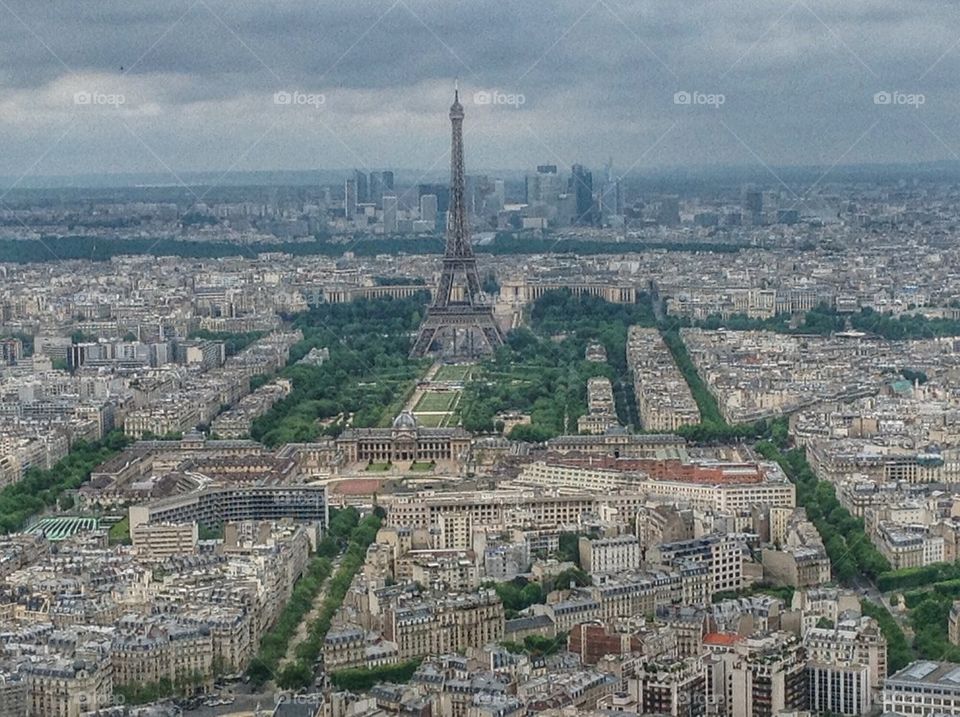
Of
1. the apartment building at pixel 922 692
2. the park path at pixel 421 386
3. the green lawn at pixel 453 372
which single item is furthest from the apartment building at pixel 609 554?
the green lawn at pixel 453 372

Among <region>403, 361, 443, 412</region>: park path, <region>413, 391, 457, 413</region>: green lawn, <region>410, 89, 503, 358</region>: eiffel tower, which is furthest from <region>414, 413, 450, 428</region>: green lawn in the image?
<region>410, 89, 503, 358</region>: eiffel tower

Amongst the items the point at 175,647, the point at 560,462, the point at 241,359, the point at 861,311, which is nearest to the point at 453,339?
the point at 241,359

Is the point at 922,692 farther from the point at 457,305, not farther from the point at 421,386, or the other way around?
the point at 457,305

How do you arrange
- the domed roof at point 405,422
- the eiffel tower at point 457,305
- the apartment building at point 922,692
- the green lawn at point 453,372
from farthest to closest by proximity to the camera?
the eiffel tower at point 457,305, the green lawn at point 453,372, the domed roof at point 405,422, the apartment building at point 922,692

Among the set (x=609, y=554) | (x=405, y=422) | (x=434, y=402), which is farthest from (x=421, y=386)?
(x=609, y=554)

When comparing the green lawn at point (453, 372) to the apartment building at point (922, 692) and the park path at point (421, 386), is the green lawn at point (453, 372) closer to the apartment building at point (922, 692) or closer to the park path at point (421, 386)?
the park path at point (421, 386)

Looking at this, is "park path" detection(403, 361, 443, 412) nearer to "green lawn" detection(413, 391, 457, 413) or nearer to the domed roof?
"green lawn" detection(413, 391, 457, 413)
